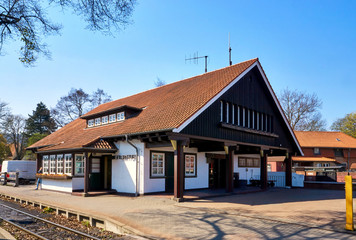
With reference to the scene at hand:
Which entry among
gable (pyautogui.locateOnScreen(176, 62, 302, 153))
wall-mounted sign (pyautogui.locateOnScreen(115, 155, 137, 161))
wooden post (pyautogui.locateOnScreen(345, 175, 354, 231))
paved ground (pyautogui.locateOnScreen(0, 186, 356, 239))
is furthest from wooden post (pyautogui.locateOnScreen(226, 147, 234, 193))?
wooden post (pyautogui.locateOnScreen(345, 175, 354, 231))

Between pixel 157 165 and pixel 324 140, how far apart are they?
37.7m

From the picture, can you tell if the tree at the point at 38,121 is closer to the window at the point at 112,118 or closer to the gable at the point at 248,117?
the window at the point at 112,118

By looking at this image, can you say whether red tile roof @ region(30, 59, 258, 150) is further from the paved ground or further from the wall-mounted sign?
the paved ground

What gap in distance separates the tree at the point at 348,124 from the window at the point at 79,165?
54837 mm

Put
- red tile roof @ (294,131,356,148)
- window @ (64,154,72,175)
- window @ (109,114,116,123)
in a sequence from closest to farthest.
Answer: window @ (64,154,72,175) < window @ (109,114,116,123) < red tile roof @ (294,131,356,148)

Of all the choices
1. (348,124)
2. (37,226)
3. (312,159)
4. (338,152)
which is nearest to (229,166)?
(37,226)

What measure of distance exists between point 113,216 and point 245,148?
469 inches

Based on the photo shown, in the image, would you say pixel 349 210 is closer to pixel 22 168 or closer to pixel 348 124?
pixel 22 168

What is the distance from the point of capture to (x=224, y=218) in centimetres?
1021

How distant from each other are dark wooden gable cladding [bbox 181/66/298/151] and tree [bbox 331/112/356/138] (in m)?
41.7

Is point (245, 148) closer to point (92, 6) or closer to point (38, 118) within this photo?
point (92, 6)

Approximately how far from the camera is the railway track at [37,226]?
906 cm

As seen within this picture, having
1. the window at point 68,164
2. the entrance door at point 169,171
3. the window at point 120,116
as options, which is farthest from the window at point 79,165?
the entrance door at point 169,171

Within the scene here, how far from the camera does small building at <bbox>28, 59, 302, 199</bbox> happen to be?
1509 cm
